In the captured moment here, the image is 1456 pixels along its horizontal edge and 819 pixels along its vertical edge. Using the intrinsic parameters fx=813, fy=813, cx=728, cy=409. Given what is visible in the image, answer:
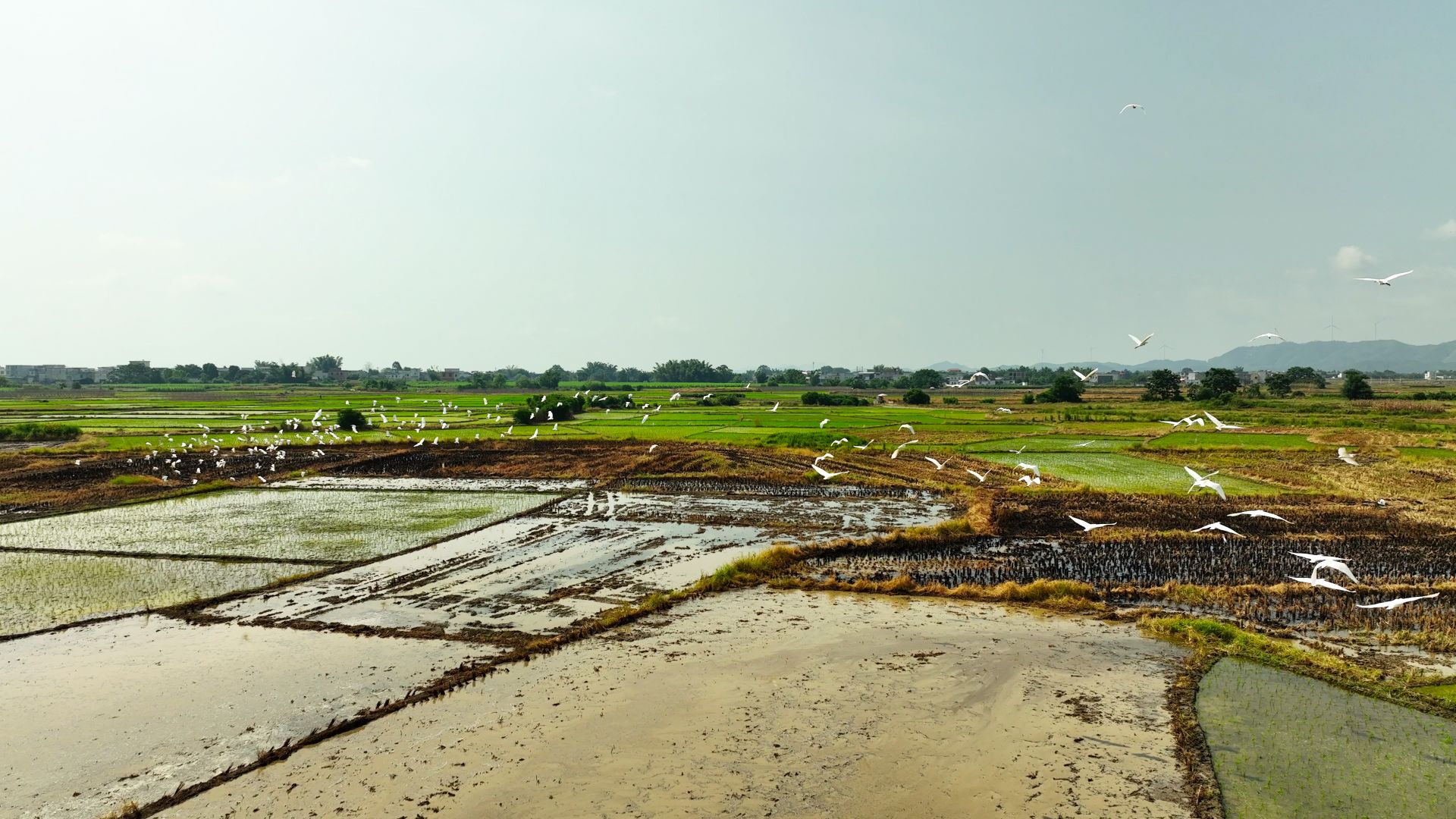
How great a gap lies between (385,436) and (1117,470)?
37.4m

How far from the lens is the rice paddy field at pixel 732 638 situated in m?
8.99

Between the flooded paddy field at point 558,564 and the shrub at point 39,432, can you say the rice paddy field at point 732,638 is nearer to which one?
the flooded paddy field at point 558,564

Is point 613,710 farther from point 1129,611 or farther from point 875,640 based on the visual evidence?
point 1129,611

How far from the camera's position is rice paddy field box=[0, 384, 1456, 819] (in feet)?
29.5

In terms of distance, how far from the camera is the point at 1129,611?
14695mm

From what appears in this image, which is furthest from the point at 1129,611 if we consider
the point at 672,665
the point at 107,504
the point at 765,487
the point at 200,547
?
the point at 107,504

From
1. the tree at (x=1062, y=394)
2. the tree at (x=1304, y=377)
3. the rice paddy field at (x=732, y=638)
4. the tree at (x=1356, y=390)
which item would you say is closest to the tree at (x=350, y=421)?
the rice paddy field at (x=732, y=638)

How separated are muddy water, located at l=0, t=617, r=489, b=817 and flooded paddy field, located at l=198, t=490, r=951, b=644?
3.53 ft

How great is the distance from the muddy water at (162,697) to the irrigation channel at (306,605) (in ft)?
0.11

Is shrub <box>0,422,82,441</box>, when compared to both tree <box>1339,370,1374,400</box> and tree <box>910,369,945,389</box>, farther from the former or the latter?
tree <box>1339,370,1374,400</box>

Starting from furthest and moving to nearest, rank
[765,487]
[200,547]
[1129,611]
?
[765,487] < [200,547] < [1129,611]

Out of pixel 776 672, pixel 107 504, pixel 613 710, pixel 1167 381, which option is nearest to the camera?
pixel 613 710

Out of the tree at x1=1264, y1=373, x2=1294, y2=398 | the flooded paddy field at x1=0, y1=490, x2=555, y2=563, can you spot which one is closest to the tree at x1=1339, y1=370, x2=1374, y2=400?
the tree at x1=1264, y1=373, x2=1294, y2=398

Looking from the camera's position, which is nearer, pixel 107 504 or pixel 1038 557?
pixel 1038 557
